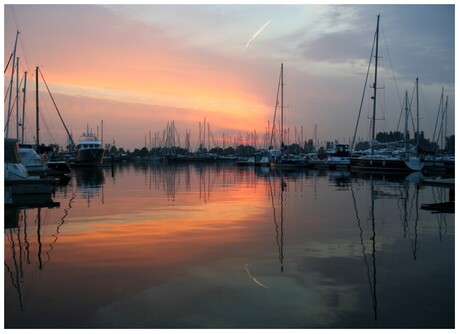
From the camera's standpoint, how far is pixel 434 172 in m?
61.1

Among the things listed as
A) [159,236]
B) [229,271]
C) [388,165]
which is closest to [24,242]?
[159,236]

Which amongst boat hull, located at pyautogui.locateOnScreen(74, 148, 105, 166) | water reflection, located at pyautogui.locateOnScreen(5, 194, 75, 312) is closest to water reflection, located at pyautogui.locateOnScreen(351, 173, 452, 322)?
water reflection, located at pyautogui.locateOnScreen(5, 194, 75, 312)

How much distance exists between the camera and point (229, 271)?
363 inches

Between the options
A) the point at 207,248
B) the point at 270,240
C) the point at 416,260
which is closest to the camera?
the point at 416,260

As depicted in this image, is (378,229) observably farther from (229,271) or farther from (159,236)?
(229,271)

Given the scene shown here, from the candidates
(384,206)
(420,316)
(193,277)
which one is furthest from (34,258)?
(384,206)

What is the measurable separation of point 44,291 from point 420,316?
234 inches

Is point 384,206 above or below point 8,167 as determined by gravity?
below

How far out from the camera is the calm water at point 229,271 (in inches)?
266

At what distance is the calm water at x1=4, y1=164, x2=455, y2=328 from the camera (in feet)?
22.1

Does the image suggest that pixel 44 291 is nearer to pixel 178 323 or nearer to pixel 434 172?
pixel 178 323

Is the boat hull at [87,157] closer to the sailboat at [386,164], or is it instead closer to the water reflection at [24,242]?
the sailboat at [386,164]

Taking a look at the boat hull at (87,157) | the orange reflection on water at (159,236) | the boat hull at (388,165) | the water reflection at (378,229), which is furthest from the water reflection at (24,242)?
the boat hull at (87,157)

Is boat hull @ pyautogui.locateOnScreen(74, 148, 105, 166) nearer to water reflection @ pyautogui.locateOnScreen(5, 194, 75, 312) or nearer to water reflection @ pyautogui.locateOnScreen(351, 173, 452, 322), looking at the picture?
water reflection @ pyautogui.locateOnScreen(5, 194, 75, 312)
